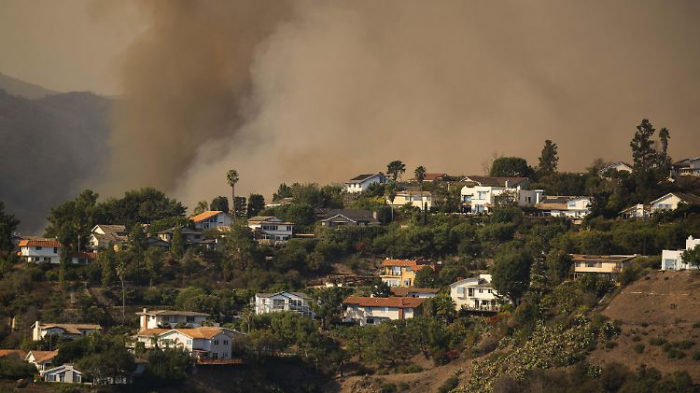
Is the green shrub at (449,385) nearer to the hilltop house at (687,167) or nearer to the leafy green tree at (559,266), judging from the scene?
the leafy green tree at (559,266)

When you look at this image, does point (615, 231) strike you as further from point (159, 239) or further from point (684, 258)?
point (159, 239)

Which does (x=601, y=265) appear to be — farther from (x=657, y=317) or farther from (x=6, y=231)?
(x=6, y=231)

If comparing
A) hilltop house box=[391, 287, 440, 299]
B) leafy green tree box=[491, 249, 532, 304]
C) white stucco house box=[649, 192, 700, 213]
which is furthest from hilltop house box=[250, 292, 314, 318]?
white stucco house box=[649, 192, 700, 213]

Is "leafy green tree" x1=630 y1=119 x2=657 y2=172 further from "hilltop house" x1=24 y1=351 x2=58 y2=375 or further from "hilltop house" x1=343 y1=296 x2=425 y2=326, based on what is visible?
"hilltop house" x1=24 y1=351 x2=58 y2=375

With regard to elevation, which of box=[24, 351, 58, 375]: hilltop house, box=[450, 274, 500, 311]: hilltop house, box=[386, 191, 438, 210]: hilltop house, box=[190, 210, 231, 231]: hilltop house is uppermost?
box=[386, 191, 438, 210]: hilltop house

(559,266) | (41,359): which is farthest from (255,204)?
(41,359)
